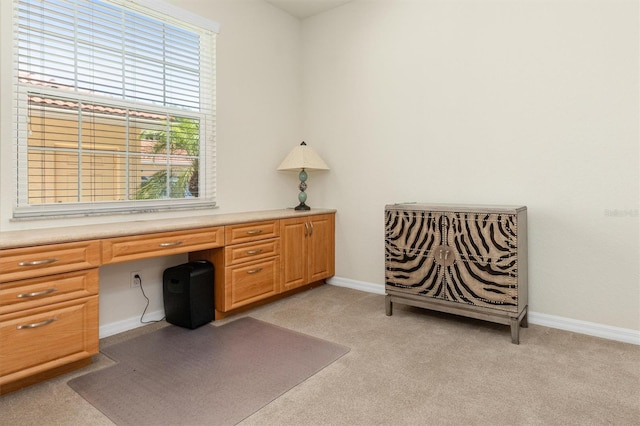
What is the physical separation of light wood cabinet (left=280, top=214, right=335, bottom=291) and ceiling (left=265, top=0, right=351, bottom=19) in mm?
2221

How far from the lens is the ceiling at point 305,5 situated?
12.9ft

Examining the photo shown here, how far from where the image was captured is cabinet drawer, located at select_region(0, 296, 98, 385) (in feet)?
6.26

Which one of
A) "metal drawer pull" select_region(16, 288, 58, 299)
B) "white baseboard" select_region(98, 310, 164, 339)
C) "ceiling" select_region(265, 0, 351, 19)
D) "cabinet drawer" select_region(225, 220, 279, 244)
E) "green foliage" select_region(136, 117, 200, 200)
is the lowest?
"white baseboard" select_region(98, 310, 164, 339)

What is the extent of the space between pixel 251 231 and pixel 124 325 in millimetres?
1183

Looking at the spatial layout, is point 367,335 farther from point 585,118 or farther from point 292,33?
point 292,33

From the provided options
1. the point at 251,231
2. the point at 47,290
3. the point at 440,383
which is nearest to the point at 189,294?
the point at 251,231

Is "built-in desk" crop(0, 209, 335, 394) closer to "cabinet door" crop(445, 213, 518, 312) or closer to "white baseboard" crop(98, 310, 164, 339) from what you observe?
"white baseboard" crop(98, 310, 164, 339)

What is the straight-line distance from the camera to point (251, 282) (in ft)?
10.5

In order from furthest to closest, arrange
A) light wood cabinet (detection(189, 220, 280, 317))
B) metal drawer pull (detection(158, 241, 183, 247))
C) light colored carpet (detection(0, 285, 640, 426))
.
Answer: light wood cabinet (detection(189, 220, 280, 317)), metal drawer pull (detection(158, 241, 183, 247)), light colored carpet (detection(0, 285, 640, 426))

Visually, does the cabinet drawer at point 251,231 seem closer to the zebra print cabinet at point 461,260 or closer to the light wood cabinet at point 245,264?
the light wood cabinet at point 245,264

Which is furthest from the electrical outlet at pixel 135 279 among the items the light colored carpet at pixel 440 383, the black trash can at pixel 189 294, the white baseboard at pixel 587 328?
the white baseboard at pixel 587 328

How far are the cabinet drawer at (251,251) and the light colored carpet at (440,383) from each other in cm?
58

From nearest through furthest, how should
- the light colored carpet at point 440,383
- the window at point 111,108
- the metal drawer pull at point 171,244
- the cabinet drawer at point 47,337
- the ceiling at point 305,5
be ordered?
the light colored carpet at point 440,383 → the cabinet drawer at point 47,337 → the window at point 111,108 → the metal drawer pull at point 171,244 → the ceiling at point 305,5

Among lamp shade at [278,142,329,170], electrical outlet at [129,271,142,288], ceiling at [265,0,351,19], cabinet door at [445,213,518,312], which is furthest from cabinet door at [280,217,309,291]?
ceiling at [265,0,351,19]
